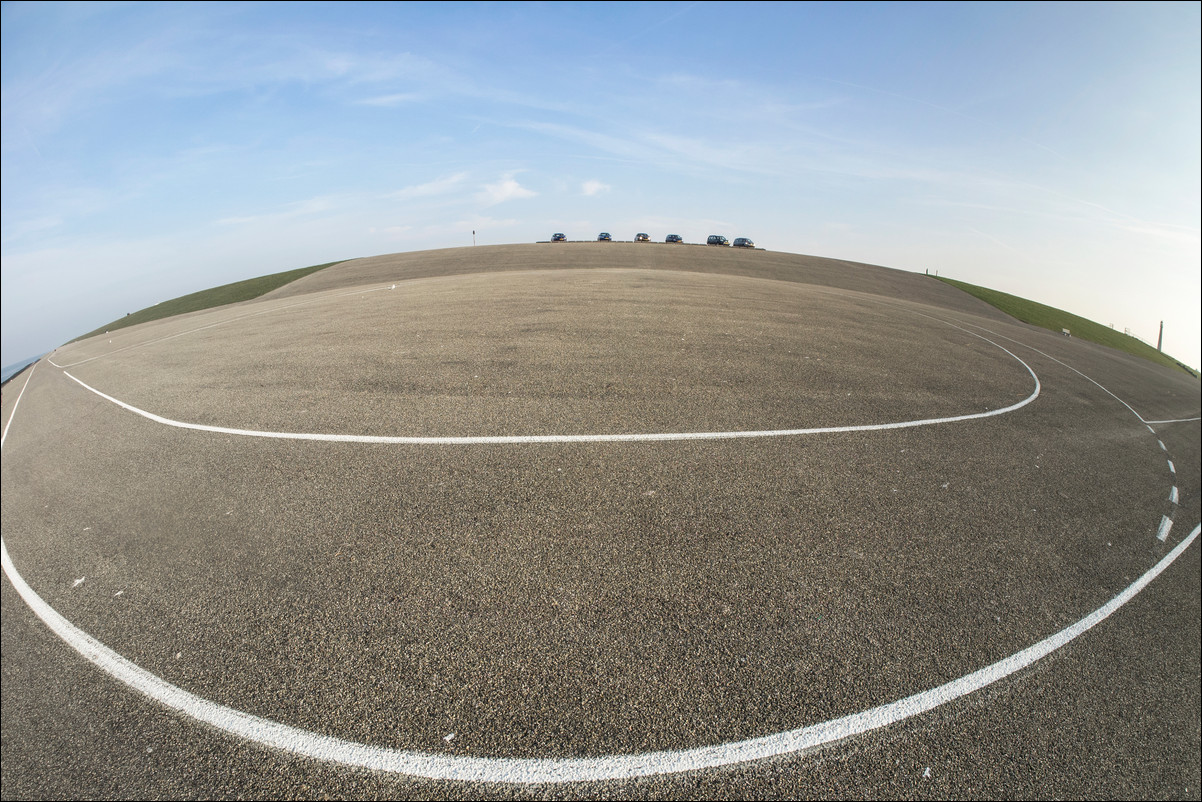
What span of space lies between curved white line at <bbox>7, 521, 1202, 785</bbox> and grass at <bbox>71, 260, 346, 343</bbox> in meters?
39.4

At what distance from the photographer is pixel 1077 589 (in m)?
5.98

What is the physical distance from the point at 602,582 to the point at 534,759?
1732mm

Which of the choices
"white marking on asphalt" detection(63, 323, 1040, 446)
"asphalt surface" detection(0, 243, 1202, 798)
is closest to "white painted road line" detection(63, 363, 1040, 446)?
"white marking on asphalt" detection(63, 323, 1040, 446)

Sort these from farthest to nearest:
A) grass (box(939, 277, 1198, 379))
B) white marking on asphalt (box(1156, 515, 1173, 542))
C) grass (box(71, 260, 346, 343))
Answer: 1. grass (box(71, 260, 346, 343))
2. grass (box(939, 277, 1198, 379))
3. white marking on asphalt (box(1156, 515, 1173, 542))

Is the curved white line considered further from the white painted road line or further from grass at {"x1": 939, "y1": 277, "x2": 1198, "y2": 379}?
grass at {"x1": 939, "y1": 277, "x2": 1198, "y2": 379}

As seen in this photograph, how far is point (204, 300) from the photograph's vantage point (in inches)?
1590

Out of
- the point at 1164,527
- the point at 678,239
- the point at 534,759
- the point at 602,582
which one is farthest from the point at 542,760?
the point at 678,239

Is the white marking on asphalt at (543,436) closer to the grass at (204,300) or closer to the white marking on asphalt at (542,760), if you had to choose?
the white marking on asphalt at (542,760)

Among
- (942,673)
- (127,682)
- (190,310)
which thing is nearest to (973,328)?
(942,673)

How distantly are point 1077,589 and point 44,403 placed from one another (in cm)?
2495

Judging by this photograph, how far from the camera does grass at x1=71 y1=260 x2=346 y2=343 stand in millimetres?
37781

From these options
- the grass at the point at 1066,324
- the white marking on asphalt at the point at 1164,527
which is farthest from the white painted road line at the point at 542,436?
the grass at the point at 1066,324

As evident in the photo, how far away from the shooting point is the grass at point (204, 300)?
1487 inches

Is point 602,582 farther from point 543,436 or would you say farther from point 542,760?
point 543,436
